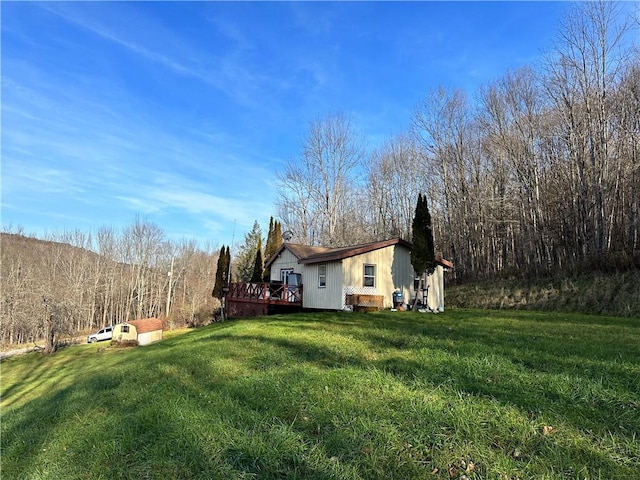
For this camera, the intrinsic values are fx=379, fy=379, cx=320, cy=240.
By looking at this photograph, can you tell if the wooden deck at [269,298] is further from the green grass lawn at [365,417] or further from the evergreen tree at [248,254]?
the evergreen tree at [248,254]

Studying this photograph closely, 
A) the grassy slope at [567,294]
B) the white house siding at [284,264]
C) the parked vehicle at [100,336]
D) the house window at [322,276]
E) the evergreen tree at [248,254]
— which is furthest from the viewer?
the evergreen tree at [248,254]

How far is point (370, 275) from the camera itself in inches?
659

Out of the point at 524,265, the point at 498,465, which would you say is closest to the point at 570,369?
the point at 498,465

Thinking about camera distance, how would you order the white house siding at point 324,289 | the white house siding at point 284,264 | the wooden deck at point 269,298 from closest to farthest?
the white house siding at point 324,289, the wooden deck at point 269,298, the white house siding at point 284,264

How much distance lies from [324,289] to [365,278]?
6.54 ft

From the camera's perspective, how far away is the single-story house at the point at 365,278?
53.2 feet

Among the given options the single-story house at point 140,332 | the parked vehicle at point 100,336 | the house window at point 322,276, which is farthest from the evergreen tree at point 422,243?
the parked vehicle at point 100,336

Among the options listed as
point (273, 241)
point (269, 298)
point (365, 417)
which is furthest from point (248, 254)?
point (365, 417)

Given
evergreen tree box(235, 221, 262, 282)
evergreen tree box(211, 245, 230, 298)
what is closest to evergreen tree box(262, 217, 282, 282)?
evergreen tree box(235, 221, 262, 282)

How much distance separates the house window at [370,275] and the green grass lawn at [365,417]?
9.42 metres

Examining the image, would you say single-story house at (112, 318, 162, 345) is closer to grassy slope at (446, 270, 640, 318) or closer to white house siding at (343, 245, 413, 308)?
white house siding at (343, 245, 413, 308)

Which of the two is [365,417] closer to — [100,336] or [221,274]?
[221,274]

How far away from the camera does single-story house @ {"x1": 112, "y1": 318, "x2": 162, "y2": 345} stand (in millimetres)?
21625

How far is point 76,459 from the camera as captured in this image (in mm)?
4363
